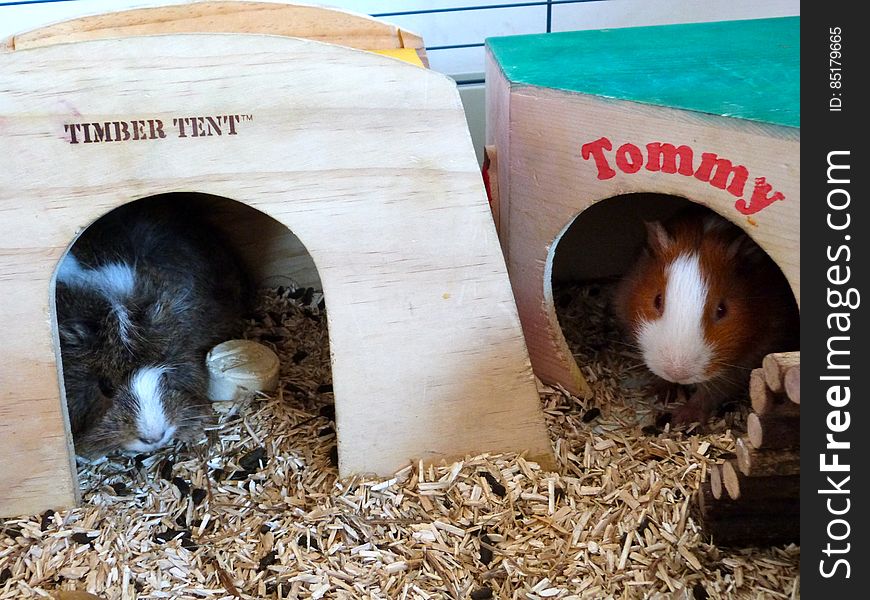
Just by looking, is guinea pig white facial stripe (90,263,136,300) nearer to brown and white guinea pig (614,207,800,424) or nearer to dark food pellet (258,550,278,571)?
dark food pellet (258,550,278,571)

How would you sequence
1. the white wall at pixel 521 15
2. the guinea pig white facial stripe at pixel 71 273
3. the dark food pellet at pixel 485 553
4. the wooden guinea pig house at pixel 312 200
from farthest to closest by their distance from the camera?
the white wall at pixel 521 15 < the guinea pig white facial stripe at pixel 71 273 < the dark food pellet at pixel 485 553 < the wooden guinea pig house at pixel 312 200

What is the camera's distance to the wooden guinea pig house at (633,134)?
1.60 metres

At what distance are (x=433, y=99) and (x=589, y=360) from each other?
3.35 ft

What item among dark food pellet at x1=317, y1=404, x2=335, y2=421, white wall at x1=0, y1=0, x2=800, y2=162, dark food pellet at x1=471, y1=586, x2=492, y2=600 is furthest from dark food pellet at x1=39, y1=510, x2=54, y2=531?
white wall at x1=0, y1=0, x2=800, y2=162

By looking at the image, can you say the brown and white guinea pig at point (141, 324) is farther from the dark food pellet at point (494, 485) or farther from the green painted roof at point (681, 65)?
the green painted roof at point (681, 65)

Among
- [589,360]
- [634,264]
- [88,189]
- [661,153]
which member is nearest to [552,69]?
[661,153]

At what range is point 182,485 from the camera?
74.9 inches

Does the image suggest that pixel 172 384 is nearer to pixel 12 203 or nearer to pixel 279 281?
pixel 12 203

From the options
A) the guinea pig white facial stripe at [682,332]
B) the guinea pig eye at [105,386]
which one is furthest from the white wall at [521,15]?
the guinea pig eye at [105,386]

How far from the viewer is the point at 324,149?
1.61 metres

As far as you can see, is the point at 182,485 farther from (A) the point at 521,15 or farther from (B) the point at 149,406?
(A) the point at 521,15

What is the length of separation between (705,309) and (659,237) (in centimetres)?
24

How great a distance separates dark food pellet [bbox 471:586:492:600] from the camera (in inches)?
62.8

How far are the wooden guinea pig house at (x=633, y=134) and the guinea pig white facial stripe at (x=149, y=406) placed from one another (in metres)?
0.88
